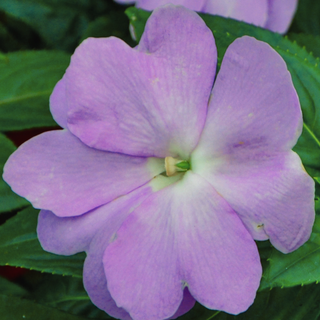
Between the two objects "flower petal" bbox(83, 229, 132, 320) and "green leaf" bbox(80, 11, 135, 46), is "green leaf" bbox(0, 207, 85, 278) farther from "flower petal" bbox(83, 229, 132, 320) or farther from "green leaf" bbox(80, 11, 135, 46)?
"green leaf" bbox(80, 11, 135, 46)

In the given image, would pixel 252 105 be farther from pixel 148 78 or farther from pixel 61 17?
pixel 61 17

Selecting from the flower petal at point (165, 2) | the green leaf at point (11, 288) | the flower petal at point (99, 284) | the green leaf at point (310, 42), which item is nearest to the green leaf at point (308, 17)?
the green leaf at point (310, 42)

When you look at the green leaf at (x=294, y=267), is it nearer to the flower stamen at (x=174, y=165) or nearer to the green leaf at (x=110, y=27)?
the flower stamen at (x=174, y=165)

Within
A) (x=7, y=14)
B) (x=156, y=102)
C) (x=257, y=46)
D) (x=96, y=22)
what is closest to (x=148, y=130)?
(x=156, y=102)

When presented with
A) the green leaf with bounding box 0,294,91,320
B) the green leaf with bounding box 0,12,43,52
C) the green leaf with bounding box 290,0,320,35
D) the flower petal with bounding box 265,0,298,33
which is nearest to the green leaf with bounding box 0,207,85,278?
the green leaf with bounding box 0,294,91,320

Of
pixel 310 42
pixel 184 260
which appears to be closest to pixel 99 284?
pixel 184 260

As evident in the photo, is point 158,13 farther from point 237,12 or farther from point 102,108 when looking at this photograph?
point 237,12
